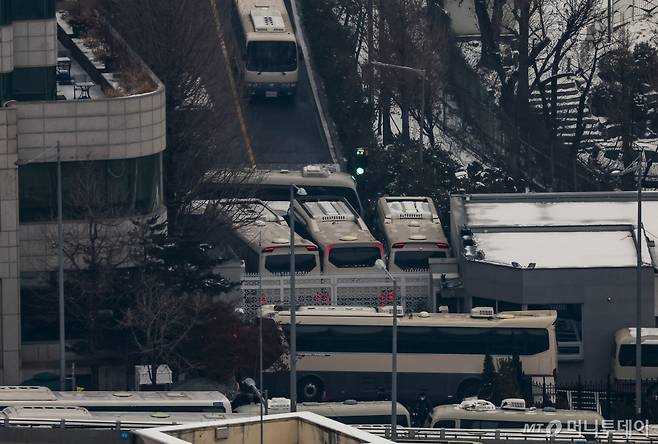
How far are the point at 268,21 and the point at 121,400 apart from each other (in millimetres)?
47990

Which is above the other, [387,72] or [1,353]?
[387,72]

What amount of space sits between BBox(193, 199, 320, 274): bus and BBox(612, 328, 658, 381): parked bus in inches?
433

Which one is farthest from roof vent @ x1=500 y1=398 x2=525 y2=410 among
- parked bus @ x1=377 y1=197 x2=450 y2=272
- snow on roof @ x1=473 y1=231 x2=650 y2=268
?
parked bus @ x1=377 y1=197 x2=450 y2=272

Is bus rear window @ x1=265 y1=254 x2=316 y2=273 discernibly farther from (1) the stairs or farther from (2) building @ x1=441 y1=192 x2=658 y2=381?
(1) the stairs

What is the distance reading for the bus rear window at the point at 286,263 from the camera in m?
76.9

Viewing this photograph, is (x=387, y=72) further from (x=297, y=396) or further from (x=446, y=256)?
(x=297, y=396)

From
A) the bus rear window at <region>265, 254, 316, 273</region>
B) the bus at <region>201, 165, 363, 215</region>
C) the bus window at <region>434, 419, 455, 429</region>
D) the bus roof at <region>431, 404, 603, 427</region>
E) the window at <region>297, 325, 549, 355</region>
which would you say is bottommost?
the bus window at <region>434, 419, 455, 429</region>

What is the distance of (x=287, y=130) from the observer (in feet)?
334

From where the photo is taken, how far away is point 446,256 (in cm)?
7762

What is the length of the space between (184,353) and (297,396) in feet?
11.8

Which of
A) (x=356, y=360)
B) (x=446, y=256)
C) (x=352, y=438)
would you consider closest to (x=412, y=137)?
(x=446, y=256)

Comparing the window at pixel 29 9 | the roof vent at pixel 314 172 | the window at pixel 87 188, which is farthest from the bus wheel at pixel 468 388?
the roof vent at pixel 314 172

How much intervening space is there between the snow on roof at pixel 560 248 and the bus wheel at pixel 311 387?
7.97m

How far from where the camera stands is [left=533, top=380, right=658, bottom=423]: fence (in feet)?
211
